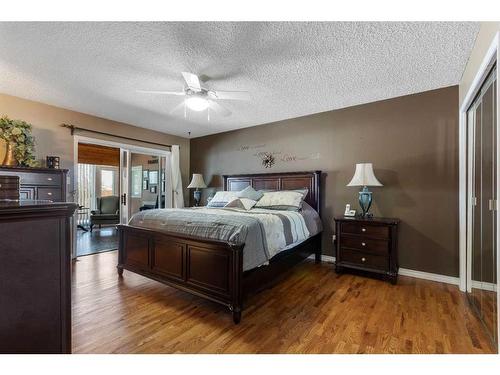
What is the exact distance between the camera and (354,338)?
181 cm

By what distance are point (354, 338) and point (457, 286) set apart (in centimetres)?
189

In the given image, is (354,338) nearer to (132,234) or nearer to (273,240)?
(273,240)

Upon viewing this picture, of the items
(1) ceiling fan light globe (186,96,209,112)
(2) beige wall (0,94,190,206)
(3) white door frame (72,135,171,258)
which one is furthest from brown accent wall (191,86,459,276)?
(2) beige wall (0,94,190,206)

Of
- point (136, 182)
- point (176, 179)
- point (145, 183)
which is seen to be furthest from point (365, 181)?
point (136, 182)

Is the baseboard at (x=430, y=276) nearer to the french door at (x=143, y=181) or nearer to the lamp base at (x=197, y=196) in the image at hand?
the lamp base at (x=197, y=196)

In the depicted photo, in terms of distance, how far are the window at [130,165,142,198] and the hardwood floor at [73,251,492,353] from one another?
A: 285 centimetres

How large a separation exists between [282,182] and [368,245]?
5.50ft

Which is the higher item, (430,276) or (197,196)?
(197,196)

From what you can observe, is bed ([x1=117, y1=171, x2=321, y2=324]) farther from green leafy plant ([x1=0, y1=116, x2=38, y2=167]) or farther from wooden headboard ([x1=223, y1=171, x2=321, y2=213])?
green leafy plant ([x1=0, y1=116, x2=38, y2=167])

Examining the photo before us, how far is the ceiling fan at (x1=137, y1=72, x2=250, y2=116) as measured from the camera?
7.63 ft

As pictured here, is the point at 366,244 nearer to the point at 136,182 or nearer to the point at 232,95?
the point at 232,95


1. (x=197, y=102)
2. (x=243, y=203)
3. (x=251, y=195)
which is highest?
(x=197, y=102)

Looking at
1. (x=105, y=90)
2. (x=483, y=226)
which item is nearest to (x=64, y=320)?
(x=105, y=90)

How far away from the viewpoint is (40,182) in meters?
3.11
